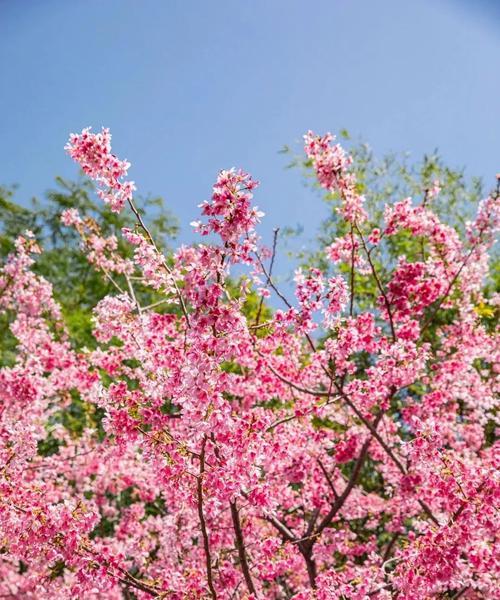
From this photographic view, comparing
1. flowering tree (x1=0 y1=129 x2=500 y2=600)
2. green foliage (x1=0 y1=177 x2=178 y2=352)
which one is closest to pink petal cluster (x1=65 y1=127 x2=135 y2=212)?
flowering tree (x1=0 y1=129 x2=500 y2=600)

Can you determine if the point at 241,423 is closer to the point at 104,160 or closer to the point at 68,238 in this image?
the point at 104,160

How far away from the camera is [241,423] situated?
379 centimetres

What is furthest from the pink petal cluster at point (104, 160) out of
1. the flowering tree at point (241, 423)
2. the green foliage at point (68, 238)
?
the green foliage at point (68, 238)

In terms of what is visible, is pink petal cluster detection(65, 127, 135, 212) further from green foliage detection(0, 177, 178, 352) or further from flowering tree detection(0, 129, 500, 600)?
green foliage detection(0, 177, 178, 352)

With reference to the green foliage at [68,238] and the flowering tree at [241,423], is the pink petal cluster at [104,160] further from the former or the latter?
the green foliage at [68,238]

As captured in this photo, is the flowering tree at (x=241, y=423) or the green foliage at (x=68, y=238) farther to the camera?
the green foliage at (x=68, y=238)

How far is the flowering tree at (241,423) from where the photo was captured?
3.70 m

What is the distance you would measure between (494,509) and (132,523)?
651 centimetres

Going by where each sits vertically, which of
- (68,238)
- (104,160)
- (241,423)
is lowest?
(241,423)

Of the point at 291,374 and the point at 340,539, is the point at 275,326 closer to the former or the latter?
the point at 291,374

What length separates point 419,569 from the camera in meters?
4.21

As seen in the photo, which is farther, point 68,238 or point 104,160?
point 68,238

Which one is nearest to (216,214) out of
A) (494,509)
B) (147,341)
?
(147,341)

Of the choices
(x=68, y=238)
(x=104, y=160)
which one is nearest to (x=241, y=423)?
(x=104, y=160)
